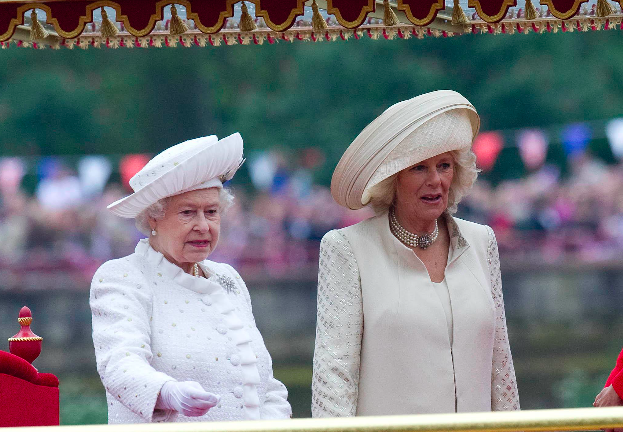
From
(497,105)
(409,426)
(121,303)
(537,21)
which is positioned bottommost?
(409,426)

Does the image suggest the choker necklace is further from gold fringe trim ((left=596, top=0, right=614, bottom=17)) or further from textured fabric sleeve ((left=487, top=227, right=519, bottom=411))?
gold fringe trim ((left=596, top=0, right=614, bottom=17))

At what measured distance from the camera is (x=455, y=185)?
4312mm

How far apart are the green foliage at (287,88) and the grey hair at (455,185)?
19089 millimetres

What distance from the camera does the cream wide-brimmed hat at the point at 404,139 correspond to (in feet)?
13.3

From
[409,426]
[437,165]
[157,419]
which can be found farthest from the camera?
[437,165]

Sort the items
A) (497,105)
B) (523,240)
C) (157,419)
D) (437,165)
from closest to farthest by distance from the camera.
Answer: (157,419) → (437,165) → (523,240) → (497,105)

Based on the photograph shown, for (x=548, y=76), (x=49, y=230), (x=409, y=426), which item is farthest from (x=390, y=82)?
(x=409, y=426)

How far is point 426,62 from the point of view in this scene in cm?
2467

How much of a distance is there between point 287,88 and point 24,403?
2165 centimetres

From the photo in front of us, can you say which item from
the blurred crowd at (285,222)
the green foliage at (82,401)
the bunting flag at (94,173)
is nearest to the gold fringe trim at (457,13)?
the green foliage at (82,401)

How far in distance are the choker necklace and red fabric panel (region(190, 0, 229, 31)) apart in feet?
3.08

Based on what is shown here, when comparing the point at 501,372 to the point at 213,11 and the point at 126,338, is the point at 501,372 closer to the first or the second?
the point at 126,338

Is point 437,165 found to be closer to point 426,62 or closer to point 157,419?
point 157,419

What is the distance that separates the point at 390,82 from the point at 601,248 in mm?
6206
